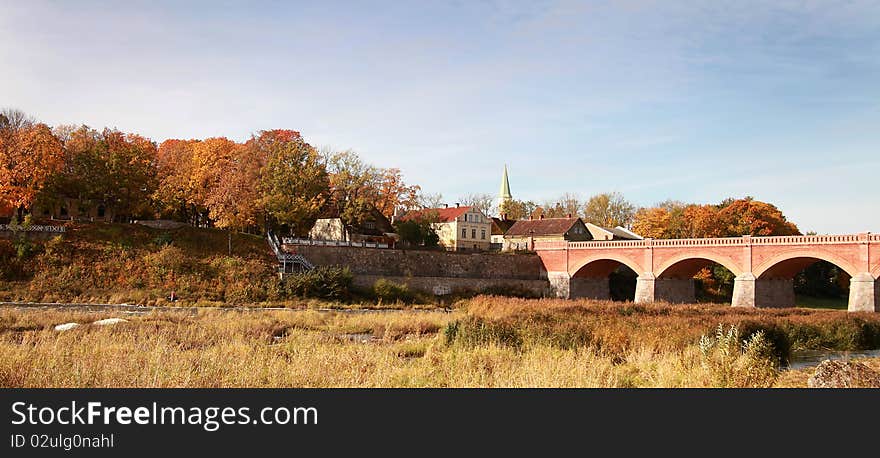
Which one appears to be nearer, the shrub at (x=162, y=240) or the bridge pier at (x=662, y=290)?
the shrub at (x=162, y=240)

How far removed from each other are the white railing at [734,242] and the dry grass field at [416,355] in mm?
20376

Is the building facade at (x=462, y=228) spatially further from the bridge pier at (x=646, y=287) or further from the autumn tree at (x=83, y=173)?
the autumn tree at (x=83, y=173)

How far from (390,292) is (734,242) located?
1081 inches

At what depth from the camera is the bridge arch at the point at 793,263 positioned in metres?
48.0

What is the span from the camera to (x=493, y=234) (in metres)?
93.8

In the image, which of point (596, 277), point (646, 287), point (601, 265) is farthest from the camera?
point (596, 277)

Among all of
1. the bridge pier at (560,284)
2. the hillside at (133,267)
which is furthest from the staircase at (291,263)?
the bridge pier at (560,284)

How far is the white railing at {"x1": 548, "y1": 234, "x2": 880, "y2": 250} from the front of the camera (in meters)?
47.8

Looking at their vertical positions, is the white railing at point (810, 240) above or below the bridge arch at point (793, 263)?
above

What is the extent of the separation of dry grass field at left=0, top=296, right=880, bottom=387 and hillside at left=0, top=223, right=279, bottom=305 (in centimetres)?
1570

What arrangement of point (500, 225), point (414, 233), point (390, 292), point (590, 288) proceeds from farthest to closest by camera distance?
point (500, 225) → point (414, 233) → point (590, 288) → point (390, 292)

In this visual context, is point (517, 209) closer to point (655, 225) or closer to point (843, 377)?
point (655, 225)

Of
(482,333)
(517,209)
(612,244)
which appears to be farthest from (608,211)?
(482,333)

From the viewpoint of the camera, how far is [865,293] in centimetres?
4594
